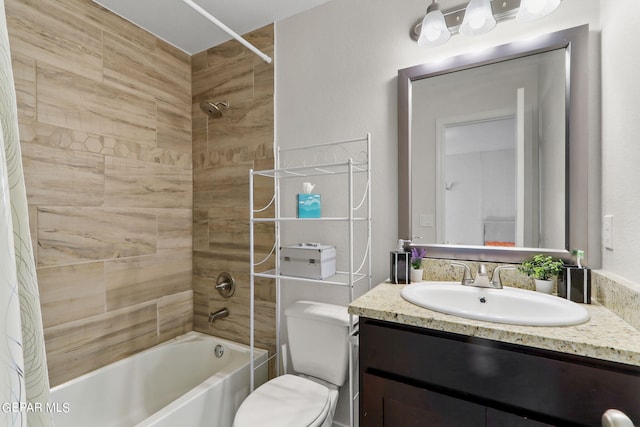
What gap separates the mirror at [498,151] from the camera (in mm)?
1183

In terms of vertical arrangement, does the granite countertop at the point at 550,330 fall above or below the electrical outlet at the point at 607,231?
below

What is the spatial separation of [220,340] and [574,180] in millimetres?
2119

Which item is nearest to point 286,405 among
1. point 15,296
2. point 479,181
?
point 15,296

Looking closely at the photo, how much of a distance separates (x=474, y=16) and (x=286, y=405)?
1.78 meters

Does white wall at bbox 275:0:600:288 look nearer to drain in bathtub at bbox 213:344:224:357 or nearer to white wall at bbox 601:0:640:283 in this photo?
white wall at bbox 601:0:640:283

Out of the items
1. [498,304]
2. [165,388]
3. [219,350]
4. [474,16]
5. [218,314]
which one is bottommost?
[165,388]

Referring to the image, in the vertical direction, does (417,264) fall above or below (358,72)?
below

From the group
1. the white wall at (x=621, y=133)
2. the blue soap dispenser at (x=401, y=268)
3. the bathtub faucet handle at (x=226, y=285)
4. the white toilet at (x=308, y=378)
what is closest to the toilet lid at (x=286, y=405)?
the white toilet at (x=308, y=378)

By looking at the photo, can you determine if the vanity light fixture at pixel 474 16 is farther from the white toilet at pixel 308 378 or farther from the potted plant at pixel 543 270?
the white toilet at pixel 308 378

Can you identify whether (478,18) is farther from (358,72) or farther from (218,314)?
(218,314)

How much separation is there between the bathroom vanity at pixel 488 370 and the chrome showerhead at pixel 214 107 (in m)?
1.56

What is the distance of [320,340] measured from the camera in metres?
1.48

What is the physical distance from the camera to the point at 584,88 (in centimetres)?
115

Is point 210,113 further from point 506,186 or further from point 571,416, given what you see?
point 571,416
